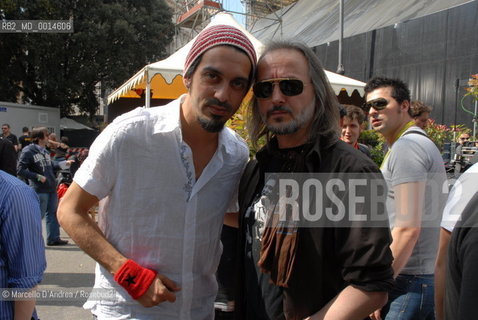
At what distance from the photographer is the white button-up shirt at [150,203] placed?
1580mm

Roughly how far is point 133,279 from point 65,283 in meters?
3.88

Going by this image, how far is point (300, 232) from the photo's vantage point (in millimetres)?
1378

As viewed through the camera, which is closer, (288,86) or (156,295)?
(156,295)

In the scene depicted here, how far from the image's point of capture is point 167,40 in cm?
2539

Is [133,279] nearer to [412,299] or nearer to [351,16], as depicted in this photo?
[412,299]

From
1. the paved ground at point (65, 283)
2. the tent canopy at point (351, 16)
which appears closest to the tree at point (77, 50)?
the tent canopy at point (351, 16)

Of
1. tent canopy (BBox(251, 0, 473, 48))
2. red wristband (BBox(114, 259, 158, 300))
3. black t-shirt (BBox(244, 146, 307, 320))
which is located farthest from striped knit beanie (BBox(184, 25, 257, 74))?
tent canopy (BBox(251, 0, 473, 48))

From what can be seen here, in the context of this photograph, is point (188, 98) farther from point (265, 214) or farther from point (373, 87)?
point (373, 87)

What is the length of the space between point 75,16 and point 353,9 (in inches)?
607

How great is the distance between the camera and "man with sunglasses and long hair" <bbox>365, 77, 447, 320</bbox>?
214 cm

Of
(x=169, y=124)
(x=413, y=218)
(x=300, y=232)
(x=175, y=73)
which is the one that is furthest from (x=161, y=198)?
(x=175, y=73)

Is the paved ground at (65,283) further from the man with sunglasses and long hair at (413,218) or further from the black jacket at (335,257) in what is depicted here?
the black jacket at (335,257)

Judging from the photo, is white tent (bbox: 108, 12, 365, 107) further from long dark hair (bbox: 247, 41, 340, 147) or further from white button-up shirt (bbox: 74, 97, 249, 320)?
white button-up shirt (bbox: 74, 97, 249, 320)

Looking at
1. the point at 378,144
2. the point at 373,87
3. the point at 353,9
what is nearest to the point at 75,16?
the point at 353,9
